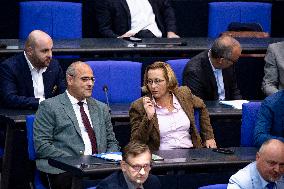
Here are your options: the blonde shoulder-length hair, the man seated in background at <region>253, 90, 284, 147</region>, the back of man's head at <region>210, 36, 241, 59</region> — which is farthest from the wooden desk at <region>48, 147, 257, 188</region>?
the back of man's head at <region>210, 36, 241, 59</region>

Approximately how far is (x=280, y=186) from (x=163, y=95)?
1443 millimetres

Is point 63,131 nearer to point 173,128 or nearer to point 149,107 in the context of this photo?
point 149,107

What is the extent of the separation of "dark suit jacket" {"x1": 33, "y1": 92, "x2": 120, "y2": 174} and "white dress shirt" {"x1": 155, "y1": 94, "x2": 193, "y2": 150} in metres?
0.35

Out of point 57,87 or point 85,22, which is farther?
point 85,22

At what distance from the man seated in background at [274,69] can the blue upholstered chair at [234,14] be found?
1.51 meters

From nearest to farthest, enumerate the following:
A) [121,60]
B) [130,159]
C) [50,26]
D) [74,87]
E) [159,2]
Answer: [130,159]
[74,87]
[121,60]
[50,26]
[159,2]

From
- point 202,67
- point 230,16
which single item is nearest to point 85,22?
point 230,16

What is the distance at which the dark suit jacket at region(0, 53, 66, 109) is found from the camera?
738 cm

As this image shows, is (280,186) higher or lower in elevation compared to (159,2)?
lower

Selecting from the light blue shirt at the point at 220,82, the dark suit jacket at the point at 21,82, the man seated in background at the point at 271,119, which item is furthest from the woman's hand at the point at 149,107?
the light blue shirt at the point at 220,82

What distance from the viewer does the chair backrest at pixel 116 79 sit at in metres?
7.70

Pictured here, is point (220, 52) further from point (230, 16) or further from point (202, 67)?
point (230, 16)

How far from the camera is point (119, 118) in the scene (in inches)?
285

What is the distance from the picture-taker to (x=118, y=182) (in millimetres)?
5758
